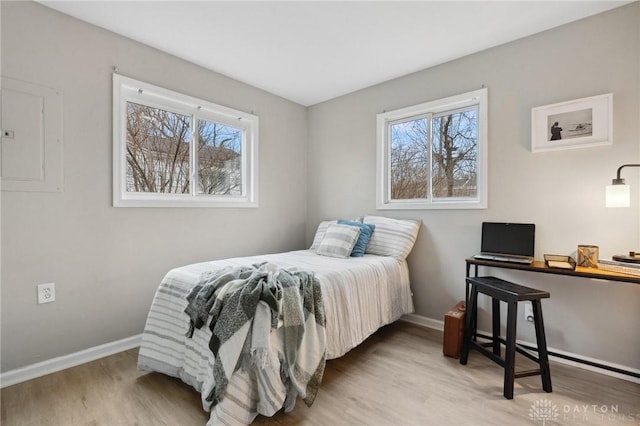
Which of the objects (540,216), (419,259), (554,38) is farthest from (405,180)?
(554,38)

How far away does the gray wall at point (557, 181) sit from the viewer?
1949mm

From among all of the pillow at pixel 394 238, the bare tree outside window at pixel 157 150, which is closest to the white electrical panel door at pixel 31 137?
the bare tree outside window at pixel 157 150

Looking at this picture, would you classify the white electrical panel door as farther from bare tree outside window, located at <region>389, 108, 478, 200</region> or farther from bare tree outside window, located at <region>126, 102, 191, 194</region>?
bare tree outside window, located at <region>389, 108, 478, 200</region>

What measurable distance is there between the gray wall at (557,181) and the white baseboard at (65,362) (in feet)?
8.63

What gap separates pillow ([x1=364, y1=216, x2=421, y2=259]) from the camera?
2.77 meters

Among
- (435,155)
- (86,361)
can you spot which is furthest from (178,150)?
(435,155)

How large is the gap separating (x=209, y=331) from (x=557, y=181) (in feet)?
8.67

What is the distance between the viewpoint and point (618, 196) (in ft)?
5.86

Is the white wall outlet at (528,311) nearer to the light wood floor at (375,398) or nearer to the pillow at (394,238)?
the light wood floor at (375,398)

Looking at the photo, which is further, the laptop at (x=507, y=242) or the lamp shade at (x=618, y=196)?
the laptop at (x=507, y=242)

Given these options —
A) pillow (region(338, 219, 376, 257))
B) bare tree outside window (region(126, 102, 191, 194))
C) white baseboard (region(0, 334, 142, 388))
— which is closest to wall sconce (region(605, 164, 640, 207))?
pillow (region(338, 219, 376, 257))

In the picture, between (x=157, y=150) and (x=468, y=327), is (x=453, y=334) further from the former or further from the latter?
(x=157, y=150)

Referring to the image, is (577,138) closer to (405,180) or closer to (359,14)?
(405,180)

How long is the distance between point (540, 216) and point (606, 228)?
14.8 inches
